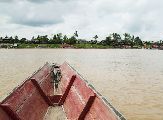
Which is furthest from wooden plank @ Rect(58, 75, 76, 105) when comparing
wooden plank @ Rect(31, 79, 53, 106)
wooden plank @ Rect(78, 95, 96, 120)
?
wooden plank @ Rect(78, 95, 96, 120)

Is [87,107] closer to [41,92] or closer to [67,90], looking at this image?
[41,92]

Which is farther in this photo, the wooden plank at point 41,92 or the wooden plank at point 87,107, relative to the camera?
the wooden plank at point 41,92

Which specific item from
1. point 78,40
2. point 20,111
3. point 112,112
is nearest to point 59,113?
point 20,111

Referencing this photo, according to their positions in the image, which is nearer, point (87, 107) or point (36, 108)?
point (87, 107)

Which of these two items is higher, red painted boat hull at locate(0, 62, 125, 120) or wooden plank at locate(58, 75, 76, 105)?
red painted boat hull at locate(0, 62, 125, 120)

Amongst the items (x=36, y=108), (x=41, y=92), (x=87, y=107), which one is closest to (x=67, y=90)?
(x=41, y=92)

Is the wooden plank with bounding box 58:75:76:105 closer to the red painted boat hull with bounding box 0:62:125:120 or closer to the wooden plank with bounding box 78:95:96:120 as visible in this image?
the red painted boat hull with bounding box 0:62:125:120

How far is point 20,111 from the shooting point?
708 cm

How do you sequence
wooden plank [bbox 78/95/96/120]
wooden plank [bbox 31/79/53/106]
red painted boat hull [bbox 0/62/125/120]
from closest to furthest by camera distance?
red painted boat hull [bbox 0/62/125/120] → wooden plank [bbox 78/95/96/120] → wooden plank [bbox 31/79/53/106]

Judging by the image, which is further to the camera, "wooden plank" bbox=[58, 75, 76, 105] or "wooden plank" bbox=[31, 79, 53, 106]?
"wooden plank" bbox=[58, 75, 76, 105]

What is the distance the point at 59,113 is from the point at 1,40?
174968 mm

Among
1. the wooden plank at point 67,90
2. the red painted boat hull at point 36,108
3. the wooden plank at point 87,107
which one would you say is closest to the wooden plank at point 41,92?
the red painted boat hull at point 36,108

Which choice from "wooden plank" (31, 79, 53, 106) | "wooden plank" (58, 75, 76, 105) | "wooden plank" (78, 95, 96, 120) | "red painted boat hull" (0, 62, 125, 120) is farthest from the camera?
"wooden plank" (58, 75, 76, 105)

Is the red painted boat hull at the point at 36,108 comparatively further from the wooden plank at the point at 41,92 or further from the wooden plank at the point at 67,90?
the wooden plank at the point at 67,90
